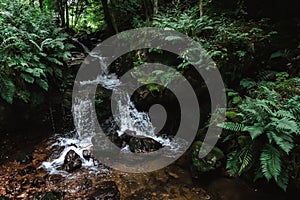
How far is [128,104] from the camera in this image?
7.44 metres

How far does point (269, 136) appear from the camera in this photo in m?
3.65

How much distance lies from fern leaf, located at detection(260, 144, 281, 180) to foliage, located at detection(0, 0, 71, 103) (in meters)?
5.41

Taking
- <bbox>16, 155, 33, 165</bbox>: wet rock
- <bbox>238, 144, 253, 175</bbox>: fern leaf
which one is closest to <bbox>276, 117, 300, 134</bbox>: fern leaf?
<bbox>238, 144, 253, 175</bbox>: fern leaf

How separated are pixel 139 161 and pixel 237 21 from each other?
486 cm

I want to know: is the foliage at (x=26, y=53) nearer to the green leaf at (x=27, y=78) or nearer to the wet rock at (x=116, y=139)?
the green leaf at (x=27, y=78)

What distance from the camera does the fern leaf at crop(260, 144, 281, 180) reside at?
11.3ft

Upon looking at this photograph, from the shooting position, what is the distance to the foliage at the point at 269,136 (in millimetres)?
3545

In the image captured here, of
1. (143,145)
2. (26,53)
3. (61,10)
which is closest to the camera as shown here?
(143,145)

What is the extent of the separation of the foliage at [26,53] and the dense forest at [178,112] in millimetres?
28

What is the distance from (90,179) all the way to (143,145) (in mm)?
1636

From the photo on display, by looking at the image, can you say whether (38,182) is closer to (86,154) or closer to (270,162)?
(86,154)

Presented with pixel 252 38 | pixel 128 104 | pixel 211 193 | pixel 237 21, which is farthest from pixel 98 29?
pixel 211 193

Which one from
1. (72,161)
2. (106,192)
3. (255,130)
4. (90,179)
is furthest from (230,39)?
(72,161)

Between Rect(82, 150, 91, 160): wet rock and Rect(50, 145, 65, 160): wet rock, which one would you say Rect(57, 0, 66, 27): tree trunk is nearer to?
Rect(50, 145, 65, 160): wet rock
